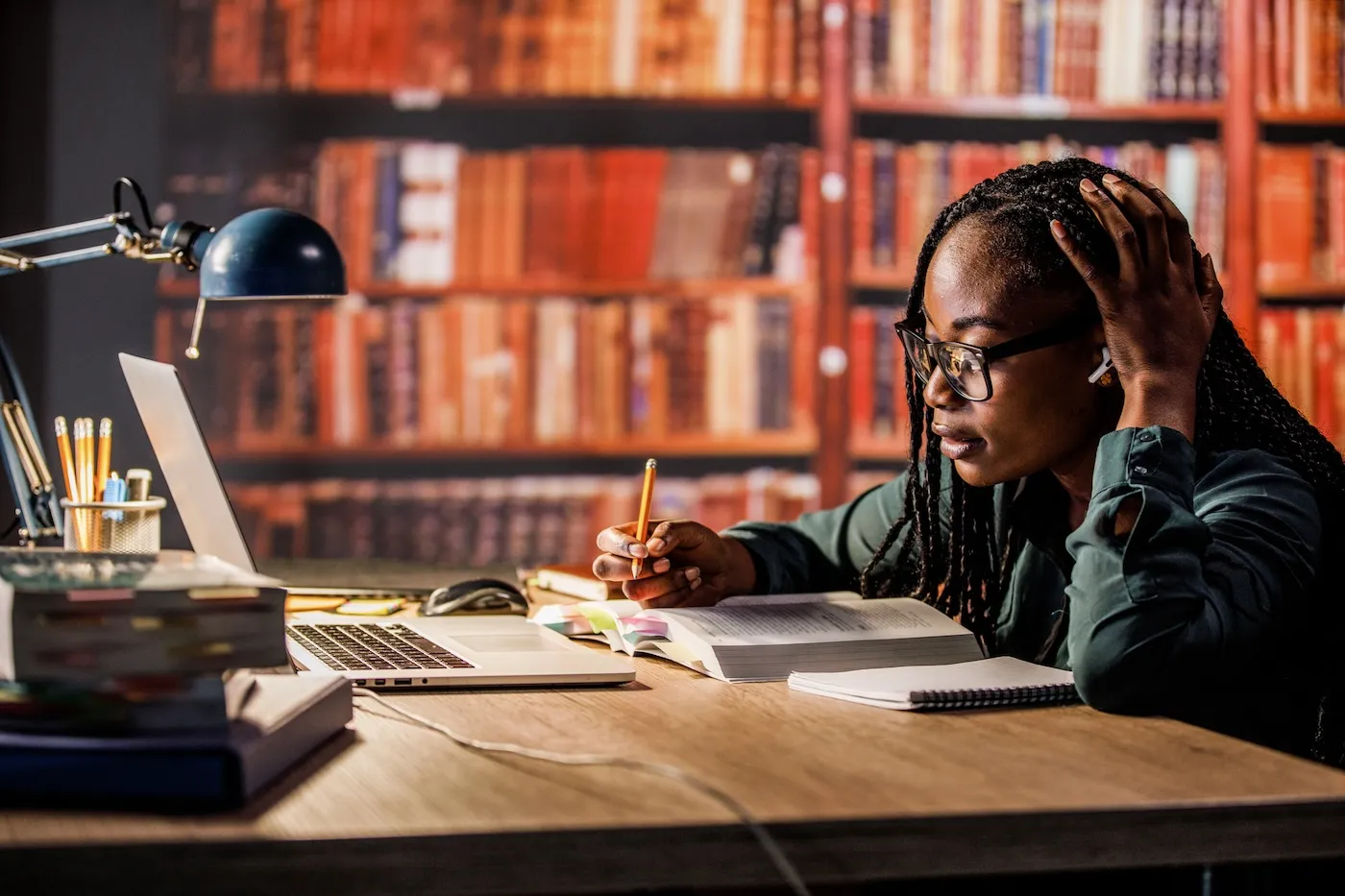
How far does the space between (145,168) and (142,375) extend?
164cm

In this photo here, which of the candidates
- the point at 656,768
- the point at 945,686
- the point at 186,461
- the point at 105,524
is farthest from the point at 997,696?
the point at 105,524

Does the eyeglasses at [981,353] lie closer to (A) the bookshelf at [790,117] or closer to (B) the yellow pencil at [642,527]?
(B) the yellow pencil at [642,527]

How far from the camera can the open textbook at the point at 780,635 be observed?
1.21 meters

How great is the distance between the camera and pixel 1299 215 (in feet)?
10.3

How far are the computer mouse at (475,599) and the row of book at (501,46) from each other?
1605mm

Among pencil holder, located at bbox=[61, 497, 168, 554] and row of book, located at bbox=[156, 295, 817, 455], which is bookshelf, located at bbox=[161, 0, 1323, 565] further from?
pencil holder, located at bbox=[61, 497, 168, 554]

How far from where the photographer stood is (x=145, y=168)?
2881 mm

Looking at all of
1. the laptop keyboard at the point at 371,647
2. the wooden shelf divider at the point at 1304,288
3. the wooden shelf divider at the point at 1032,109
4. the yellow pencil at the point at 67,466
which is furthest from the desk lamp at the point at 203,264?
the wooden shelf divider at the point at 1304,288

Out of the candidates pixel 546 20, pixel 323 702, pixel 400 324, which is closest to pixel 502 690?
pixel 323 702

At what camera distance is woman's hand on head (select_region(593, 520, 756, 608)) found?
57.4 inches

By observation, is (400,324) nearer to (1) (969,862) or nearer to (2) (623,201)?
(2) (623,201)

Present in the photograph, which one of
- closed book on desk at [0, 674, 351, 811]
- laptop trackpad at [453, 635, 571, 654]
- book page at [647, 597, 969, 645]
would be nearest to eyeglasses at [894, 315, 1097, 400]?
book page at [647, 597, 969, 645]

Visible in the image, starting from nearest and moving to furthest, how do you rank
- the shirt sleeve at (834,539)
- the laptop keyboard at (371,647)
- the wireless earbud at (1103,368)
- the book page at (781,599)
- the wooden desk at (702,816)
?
the wooden desk at (702,816) < the laptop keyboard at (371,647) < the wireless earbud at (1103,368) < the book page at (781,599) < the shirt sleeve at (834,539)

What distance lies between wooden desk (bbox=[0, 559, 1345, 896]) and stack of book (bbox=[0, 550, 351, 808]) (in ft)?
0.07
